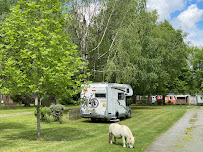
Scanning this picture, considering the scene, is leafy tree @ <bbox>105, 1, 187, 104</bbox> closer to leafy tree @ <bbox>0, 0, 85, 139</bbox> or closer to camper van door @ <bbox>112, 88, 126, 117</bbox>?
camper van door @ <bbox>112, 88, 126, 117</bbox>

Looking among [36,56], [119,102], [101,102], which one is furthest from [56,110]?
[36,56]

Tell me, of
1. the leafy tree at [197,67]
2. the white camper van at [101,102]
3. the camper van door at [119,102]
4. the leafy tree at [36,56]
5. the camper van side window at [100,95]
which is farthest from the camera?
the leafy tree at [197,67]

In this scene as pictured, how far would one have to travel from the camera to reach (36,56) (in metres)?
12.0

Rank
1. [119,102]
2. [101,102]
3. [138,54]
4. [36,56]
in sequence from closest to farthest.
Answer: [36,56]
[101,102]
[119,102]
[138,54]

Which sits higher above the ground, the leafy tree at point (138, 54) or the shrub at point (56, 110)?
→ the leafy tree at point (138, 54)

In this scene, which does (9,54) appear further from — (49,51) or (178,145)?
(178,145)

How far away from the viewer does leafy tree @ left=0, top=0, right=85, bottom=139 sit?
38.5ft

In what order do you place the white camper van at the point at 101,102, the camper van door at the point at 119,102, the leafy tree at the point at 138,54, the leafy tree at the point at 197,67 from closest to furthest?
the white camper van at the point at 101,102
the camper van door at the point at 119,102
the leafy tree at the point at 138,54
the leafy tree at the point at 197,67

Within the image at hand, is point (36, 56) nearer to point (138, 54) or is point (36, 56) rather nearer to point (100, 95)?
point (100, 95)

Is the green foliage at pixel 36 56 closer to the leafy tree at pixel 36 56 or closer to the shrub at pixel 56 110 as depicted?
the leafy tree at pixel 36 56

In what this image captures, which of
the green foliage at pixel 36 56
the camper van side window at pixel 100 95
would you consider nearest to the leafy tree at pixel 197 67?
the camper van side window at pixel 100 95

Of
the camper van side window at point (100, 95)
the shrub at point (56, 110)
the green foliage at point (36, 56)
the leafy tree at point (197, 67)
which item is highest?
the leafy tree at point (197, 67)

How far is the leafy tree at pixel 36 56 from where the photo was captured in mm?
11742

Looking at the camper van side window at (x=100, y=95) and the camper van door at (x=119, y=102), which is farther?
the camper van door at (x=119, y=102)
